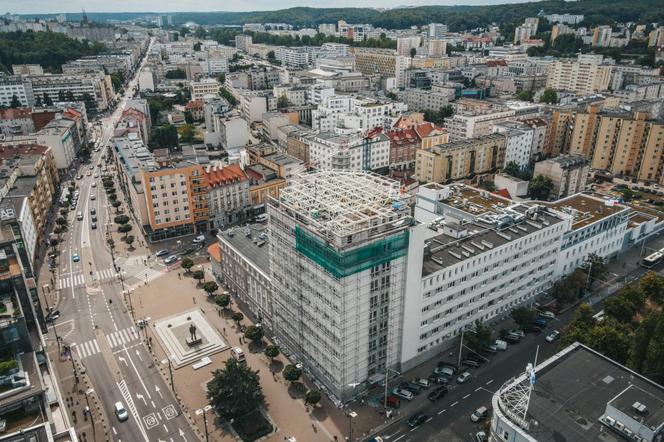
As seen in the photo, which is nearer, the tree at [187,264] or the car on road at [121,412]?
the car on road at [121,412]

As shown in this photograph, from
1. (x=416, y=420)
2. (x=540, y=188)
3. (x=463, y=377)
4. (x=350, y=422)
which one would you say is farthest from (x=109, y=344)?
(x=540, y=188)

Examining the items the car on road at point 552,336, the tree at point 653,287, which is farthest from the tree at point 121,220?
the tree at point 653,287

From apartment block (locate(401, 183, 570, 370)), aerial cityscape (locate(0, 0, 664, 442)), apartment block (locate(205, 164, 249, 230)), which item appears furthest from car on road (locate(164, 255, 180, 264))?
apartment block (locate(401, 183, 570, 370))

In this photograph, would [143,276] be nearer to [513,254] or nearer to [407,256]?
[407,256]

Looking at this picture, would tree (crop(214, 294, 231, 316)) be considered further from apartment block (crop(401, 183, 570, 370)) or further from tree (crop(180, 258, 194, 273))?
apartment block (crop(401, 183, 570, 370))

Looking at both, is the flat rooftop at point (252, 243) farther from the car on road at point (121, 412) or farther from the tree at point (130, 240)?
the tree at point (130, 240)

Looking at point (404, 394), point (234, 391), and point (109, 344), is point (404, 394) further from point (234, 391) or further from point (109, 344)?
point (109, 344)
